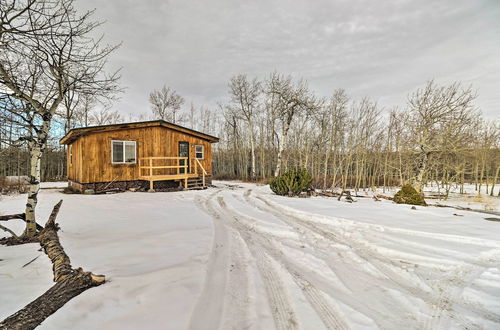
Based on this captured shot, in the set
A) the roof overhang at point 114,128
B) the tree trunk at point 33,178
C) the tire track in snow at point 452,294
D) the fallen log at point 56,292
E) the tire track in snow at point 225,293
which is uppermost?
the roof overhang at point 114,128

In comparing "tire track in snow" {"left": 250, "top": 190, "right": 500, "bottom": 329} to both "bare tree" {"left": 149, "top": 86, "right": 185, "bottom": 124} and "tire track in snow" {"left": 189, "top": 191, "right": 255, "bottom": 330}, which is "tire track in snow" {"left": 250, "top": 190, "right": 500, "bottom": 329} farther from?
"bare tree" {"left": 149, "top": 86, "right": 185, "bottom": 124}

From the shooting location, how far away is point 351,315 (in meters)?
2.16

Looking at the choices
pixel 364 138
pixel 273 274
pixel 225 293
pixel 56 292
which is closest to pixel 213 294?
pixel 225 293

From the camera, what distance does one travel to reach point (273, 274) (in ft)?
9.86

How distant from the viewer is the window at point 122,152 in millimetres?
11703

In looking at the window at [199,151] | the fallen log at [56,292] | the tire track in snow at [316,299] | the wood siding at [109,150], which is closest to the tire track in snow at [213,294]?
the tire track in snow at [316,299]

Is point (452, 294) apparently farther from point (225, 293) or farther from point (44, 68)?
point (44, 68)

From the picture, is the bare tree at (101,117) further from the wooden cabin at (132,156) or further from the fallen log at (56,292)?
the fallen log at (56,292)

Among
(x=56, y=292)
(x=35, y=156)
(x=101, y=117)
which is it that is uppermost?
(x=101, y=117)

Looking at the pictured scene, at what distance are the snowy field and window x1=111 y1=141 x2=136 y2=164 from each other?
6.44 meters

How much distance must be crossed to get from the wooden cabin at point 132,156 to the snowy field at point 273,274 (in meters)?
5.94

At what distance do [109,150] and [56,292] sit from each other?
36.7 feet

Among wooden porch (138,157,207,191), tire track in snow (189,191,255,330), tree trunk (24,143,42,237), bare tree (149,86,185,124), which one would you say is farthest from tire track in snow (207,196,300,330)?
bare tree (149,86,185,124)

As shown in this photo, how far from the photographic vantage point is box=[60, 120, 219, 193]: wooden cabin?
435 inches
